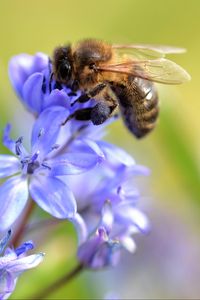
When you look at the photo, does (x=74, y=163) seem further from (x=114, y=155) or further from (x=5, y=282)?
(x=5, y=282)

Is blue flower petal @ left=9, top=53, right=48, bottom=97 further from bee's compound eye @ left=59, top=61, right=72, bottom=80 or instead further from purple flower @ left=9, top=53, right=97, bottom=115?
bee's compound eye @ left=59, top=61, right=72, bottom=80

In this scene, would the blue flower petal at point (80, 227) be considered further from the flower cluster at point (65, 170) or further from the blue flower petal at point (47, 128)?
the blue flower petal at point (47, 128)

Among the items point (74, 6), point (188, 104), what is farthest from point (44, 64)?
point (74, 6)

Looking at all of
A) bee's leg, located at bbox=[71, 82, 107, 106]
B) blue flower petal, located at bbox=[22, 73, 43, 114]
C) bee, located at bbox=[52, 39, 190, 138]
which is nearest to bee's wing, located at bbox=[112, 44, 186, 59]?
bee, located at bbox=[52, 39, 190, 138]

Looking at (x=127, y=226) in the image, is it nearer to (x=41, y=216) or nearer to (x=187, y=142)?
(x=41, y=216)

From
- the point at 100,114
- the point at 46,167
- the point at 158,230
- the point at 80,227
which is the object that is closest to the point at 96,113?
the point at 100,114
